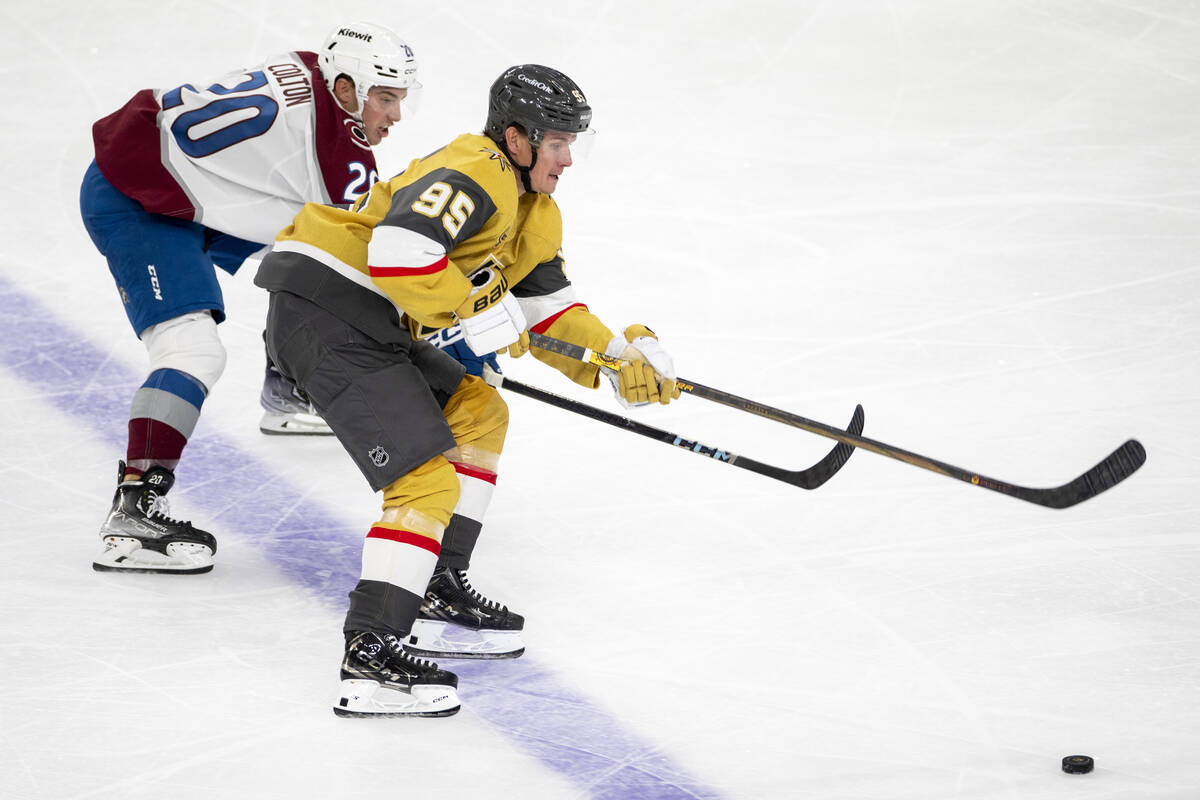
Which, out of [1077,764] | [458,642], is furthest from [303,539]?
[1077,764]

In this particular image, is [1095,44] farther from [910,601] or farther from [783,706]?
[783,706]

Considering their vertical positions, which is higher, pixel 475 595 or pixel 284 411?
pixel 284 411

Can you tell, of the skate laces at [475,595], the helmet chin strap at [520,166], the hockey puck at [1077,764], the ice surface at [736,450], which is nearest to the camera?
the hockey puck at [1077,764]

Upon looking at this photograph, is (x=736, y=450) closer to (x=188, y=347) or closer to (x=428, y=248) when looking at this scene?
(x=188, y=347)

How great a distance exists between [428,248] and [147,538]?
1170 millimetres

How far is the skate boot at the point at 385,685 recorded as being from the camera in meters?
2.65

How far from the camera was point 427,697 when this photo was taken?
105 inches

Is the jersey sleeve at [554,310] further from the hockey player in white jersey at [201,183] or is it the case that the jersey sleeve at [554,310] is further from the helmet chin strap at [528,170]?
the hockey player in white jersey at [201,183]

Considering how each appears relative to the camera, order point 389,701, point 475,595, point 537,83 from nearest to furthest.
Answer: point 389,701 → point 537,83 → point 475,595

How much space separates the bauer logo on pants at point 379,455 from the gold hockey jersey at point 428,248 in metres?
0.22

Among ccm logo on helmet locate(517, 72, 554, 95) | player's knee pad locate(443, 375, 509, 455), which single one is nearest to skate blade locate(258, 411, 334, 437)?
player's knee pad locate(443, 375, 509, 455)

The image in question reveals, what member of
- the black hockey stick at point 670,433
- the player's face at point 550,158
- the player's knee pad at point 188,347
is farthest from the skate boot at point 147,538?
the player's face at point 550,158

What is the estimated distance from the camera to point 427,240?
2.55m

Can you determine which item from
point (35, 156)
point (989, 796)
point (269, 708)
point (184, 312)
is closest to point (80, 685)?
point (269, 708)
